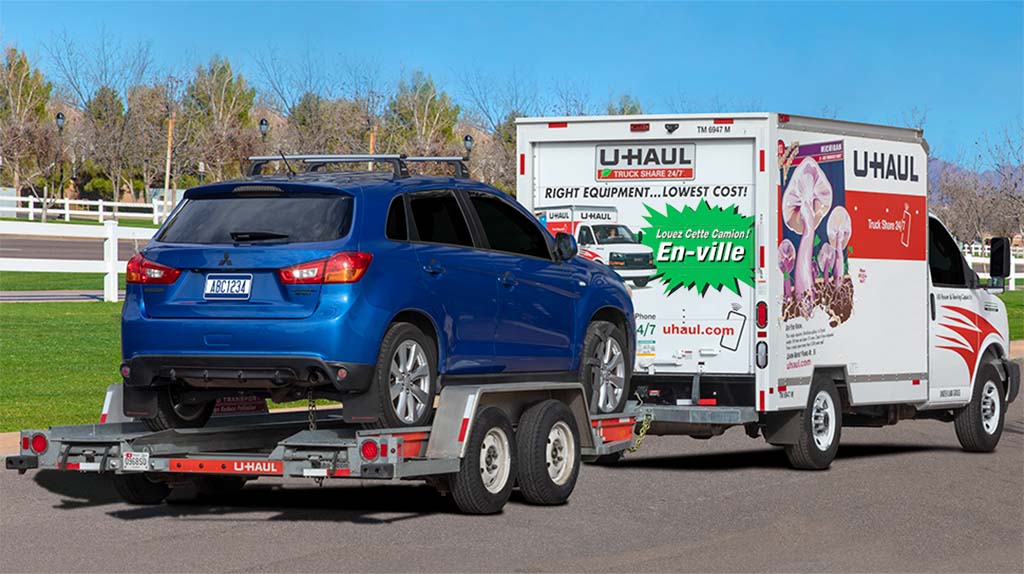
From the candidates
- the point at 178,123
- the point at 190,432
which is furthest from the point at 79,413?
the point at 178,123

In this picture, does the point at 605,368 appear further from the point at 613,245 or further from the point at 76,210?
the point at 76,210

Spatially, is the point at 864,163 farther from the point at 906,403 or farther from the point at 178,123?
the point at 178,123

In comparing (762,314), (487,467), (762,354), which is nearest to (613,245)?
(762,314)

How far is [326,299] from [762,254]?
5059mm

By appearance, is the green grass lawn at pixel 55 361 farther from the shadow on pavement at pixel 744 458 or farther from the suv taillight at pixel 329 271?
the suv taillight at pixel 329 271

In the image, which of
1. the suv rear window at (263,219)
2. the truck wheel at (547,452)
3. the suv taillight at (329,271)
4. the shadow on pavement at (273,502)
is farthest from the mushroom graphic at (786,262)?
the suv taillight at (329,271)

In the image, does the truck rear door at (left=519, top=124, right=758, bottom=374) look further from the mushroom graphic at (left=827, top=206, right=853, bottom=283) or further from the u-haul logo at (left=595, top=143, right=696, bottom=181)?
the mushroom graphic at (left=827, top=206, right=853, bottom=283)

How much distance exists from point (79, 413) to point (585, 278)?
6008mm

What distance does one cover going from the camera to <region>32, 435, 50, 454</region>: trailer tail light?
34.4 feet

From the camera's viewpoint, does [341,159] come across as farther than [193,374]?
Yes

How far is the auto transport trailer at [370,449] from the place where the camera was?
9797mm

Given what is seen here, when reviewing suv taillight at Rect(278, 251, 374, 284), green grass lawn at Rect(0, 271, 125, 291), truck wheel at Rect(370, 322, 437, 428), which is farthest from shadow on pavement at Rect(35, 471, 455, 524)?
green grass lawn at Rect(0, 271, 125, 291)

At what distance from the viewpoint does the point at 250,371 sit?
9781 millimetres

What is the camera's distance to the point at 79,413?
51.5ft
